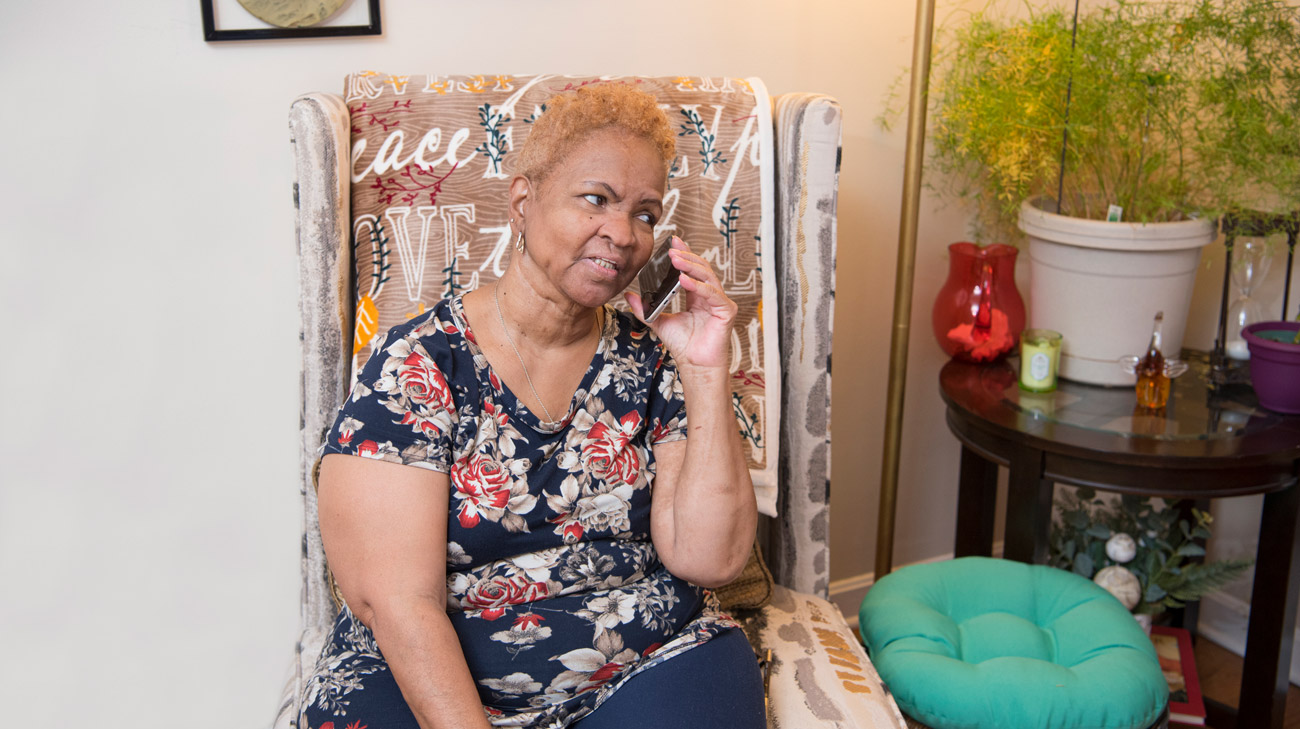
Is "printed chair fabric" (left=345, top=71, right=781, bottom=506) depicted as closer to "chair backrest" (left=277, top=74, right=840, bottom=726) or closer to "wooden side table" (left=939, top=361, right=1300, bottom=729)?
"chair backrest" (left=277, top=74, right=840, bottom=726)

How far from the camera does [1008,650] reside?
1.44 metres

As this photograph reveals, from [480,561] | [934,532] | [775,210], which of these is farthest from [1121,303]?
[480,561]

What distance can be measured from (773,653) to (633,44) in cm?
112

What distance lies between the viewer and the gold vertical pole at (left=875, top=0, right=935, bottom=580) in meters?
1.82

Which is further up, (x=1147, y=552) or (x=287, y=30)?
(x=287, y=30)

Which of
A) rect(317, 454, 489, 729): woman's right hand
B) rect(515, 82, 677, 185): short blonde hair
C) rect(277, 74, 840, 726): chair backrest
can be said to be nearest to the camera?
rect(317, 454, 489, 729): woman's right hand

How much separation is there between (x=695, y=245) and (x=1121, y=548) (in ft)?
3.49

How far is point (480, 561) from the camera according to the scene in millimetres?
1154

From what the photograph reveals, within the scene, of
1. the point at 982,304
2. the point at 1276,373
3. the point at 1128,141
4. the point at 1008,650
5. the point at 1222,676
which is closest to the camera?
the point at 1008,650

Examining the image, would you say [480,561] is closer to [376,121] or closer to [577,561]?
[577,561]

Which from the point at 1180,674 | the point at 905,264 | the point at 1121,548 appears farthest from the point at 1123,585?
the point at 905,264

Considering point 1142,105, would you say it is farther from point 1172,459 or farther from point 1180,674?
point 1180,674

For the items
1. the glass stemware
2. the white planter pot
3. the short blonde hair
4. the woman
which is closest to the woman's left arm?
the woman

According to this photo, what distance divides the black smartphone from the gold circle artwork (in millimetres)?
751
